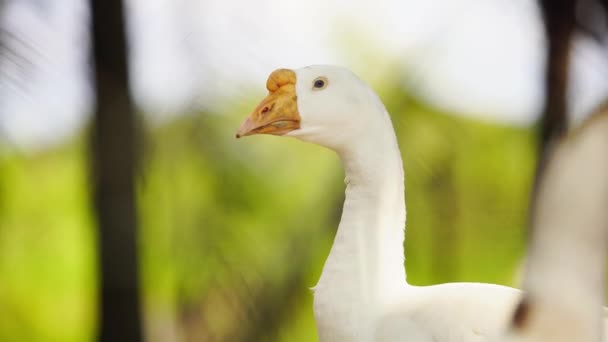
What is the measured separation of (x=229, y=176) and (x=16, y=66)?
570 millimetres

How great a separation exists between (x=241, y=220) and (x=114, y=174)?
0.43 metres

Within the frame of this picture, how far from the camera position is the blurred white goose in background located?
28 centimetres

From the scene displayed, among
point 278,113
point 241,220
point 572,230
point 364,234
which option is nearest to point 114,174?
point 241,220

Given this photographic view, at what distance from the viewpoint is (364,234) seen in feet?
Result: 2.96

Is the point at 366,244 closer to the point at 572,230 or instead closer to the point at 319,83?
the point at 319,83

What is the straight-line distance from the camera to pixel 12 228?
73.2 inches

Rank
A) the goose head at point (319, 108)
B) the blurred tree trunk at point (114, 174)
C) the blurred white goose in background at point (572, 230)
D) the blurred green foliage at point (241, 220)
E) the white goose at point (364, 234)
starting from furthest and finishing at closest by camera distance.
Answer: the blurred green foliage at point (241, 220), the blurred tree trunk at point (114, 174), the goose head at point (319, 108), the white goose at point (364, 234), the blurred white goose in background at point (572, 230)

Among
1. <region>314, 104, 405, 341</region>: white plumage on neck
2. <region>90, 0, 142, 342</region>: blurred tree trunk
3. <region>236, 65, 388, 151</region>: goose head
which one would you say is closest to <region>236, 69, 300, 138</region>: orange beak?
<region>236, 65, 388, 151</region>: goose head

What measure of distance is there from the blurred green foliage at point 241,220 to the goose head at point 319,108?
2.21 ft

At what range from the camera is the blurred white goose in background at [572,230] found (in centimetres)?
28

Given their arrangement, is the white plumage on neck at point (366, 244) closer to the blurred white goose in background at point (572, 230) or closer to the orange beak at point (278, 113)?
the orange beak at point (278, 113)

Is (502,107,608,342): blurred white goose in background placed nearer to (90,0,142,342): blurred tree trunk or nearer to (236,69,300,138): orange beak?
(236,69,300,138): orange beak

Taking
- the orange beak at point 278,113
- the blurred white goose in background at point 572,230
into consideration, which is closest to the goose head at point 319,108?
the orange beak at point 278,113

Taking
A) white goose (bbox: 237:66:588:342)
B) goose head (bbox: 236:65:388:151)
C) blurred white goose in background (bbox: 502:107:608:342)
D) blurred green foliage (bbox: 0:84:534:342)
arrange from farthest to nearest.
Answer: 1. blurred green foliage (bbox: 0:84:534:342)
2. goose head (bbox: 236:65:388:151)
3. white goose (bbox: 237:66:588:342)
4. blurred white goose in background (bbox: 502:107:608:342)
